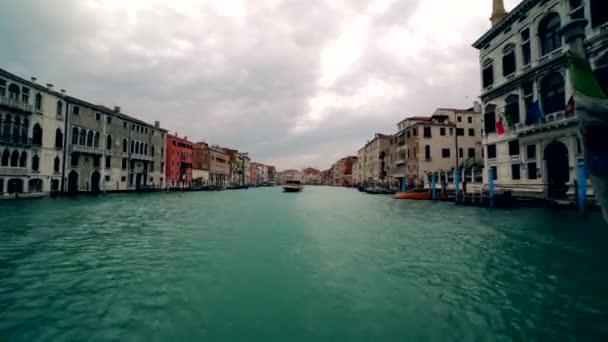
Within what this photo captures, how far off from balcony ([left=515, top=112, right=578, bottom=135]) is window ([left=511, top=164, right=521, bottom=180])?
2.56 meters

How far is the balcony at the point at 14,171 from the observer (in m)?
23.0

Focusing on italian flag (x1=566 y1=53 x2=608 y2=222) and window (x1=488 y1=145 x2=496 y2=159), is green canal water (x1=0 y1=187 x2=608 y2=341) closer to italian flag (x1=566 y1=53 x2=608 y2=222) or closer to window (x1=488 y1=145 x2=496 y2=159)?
italian flag (x1=566 y1=53 x2=608 y2=222)

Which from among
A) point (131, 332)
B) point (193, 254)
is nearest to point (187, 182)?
point (193, 254)

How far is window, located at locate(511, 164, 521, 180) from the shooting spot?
19803 mm

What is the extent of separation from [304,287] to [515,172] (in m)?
21.6

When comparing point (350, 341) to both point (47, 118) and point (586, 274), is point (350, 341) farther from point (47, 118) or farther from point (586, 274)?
point (47, 118)

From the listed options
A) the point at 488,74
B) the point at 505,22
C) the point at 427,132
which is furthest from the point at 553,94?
the point at 427,132

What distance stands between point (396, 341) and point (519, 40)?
80.2ft

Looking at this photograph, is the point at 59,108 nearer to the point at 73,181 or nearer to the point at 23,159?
the point at 23,159

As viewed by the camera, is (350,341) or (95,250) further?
(95,250)

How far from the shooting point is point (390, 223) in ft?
43.3

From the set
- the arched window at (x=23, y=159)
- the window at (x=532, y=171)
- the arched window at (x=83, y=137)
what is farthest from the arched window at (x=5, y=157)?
the window at (x=532, y=171)

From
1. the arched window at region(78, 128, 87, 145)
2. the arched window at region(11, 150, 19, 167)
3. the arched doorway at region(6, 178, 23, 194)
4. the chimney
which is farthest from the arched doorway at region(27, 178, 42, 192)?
the chimney

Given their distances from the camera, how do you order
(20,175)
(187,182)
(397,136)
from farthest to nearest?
(187,182) → (397,136) → (20,175)
